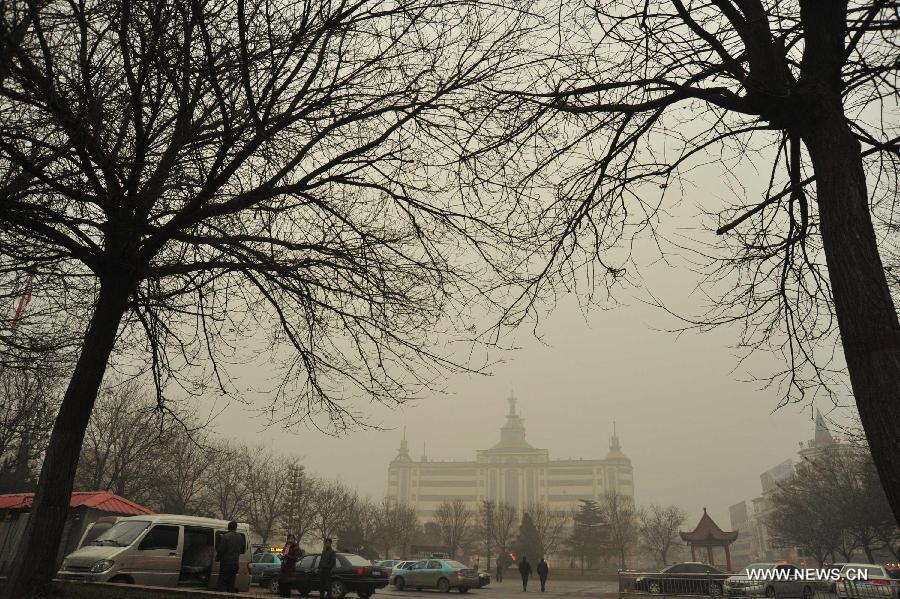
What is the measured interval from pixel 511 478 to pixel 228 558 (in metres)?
144

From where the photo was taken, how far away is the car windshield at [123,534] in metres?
11.3

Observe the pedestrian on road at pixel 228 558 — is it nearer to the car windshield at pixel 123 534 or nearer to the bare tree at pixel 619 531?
the car windshield at pixel 123 534

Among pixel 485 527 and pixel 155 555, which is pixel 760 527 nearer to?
pixel 485 527

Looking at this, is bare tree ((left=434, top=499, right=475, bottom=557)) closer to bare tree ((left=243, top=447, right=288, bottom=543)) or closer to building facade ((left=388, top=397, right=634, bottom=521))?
bare tree ((left=243, top=447, right=288, bottom=543))

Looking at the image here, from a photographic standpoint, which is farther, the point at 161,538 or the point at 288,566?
the point at 288,566

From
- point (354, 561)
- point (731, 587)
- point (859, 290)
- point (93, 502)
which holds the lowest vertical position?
point (731, 587)

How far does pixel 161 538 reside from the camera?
11758mm

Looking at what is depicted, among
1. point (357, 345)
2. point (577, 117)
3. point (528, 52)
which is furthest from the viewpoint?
point (357, 345)

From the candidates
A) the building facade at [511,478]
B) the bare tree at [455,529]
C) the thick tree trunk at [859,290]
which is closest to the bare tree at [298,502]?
the bare tree at [455,529]

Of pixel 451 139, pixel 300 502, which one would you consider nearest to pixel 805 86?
pixel 451 139

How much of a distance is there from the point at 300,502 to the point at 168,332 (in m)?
45.6

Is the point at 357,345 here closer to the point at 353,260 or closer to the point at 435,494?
the point at 353,260

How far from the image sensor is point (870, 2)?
494 cm

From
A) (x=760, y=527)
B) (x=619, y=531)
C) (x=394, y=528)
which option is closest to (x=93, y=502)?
(x=394, y=528)
